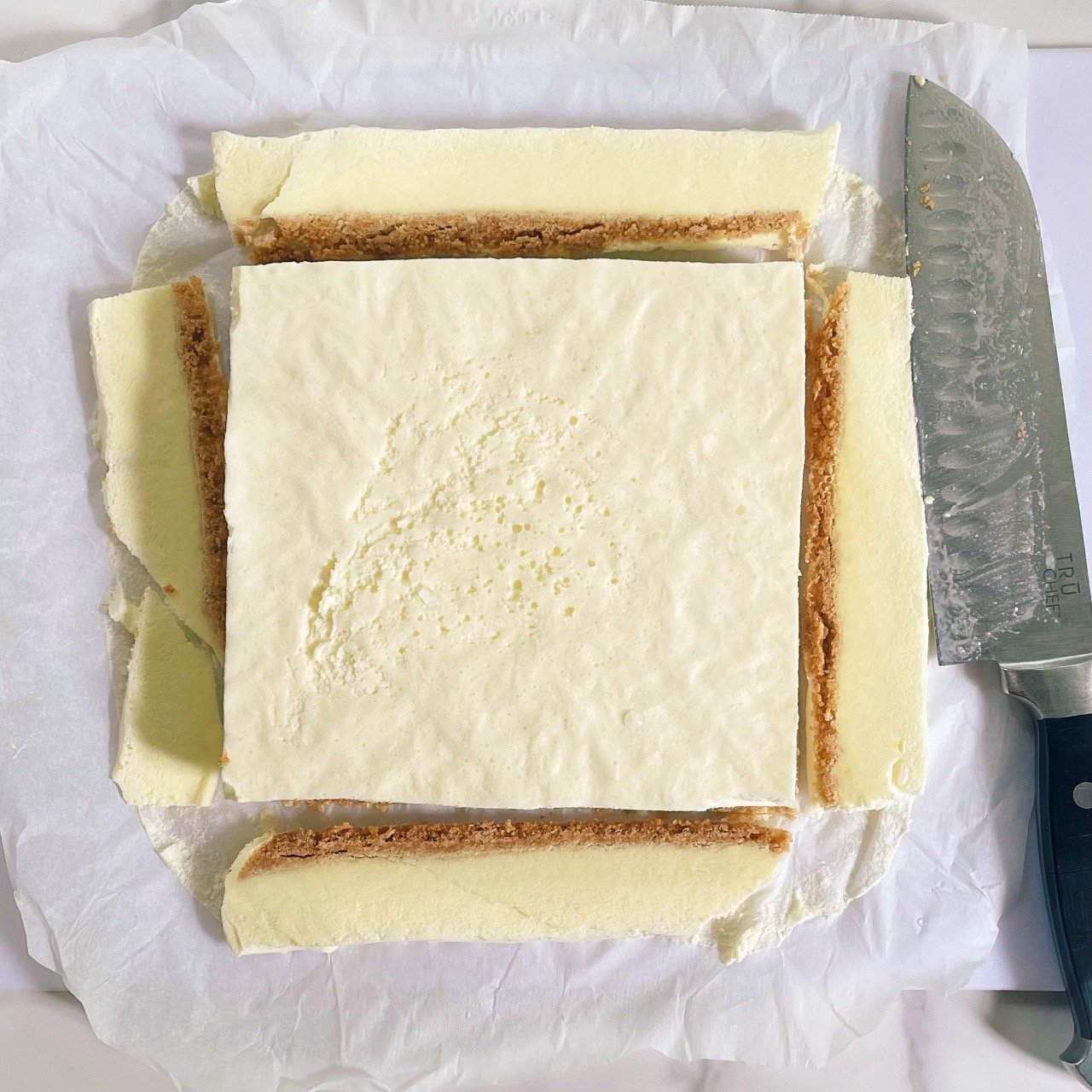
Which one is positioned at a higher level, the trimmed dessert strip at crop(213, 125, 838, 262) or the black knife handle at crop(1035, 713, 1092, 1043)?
the trimmed dessert strip at crop(213, 125, 838, 262)

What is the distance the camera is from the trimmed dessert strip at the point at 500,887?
125cm

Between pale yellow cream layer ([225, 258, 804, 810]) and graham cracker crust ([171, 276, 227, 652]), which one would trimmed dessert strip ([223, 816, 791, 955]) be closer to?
pale yellow cream layer ([225, 258, 804, 810])

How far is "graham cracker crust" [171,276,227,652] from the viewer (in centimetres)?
128

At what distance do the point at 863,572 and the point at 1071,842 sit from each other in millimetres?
475

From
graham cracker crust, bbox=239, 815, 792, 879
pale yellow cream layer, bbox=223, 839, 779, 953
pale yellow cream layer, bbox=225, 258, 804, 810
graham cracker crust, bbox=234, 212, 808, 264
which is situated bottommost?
pale yellow cream layer, bbox=223, 839, 779, 953

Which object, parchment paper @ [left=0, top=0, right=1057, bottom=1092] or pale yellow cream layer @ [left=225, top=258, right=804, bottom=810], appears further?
parchment paper @ [left=0, top=0, right=1057, bottom=1092]

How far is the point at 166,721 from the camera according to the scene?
1.30 m

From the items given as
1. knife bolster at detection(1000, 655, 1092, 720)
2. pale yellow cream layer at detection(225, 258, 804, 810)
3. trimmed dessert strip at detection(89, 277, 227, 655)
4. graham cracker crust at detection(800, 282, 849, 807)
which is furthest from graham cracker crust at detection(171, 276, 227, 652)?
knife bolster at detection(1000, 655, 1092, 720)

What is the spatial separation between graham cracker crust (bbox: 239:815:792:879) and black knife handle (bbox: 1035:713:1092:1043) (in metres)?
0.37

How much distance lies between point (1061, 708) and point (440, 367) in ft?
3.25

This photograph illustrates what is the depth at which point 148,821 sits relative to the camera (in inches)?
52.0

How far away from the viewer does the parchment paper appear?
4.28ft

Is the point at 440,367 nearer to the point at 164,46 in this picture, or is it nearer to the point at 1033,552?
the point at 164,46

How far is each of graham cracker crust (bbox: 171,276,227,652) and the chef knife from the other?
3.32ft
